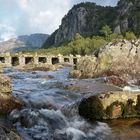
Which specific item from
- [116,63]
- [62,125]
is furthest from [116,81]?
[62,125]

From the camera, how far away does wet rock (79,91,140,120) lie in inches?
955

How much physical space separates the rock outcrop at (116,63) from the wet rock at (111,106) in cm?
1738

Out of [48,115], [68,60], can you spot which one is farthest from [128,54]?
[68,60]

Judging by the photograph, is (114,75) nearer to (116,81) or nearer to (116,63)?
(116,63)

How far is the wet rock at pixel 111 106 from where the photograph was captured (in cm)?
2425

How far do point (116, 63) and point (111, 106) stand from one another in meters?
24.9

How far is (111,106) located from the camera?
2444 cm

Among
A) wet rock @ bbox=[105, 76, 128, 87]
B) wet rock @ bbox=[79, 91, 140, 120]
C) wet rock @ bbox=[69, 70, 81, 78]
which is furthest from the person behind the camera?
wet rock @ bbox=[69, 70, 81, 78]

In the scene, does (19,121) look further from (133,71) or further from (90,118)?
(133,71)

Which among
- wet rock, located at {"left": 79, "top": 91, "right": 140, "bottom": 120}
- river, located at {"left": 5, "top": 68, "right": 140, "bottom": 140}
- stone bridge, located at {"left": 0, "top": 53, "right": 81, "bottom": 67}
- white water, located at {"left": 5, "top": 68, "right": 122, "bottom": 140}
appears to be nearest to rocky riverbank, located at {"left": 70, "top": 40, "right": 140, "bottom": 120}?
wet rock, located at {"left": 79, "top": 91, "right": 140, "bottom": 120}

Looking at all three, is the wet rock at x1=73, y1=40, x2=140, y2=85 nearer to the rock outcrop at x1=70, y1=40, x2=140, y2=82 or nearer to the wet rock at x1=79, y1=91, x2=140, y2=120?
the rock outcrop at x1=70, y1=40, x2=140, y2=82

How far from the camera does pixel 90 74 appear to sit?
49500mm

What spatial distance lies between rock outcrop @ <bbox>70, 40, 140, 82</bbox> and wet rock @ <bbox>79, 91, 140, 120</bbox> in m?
17.4

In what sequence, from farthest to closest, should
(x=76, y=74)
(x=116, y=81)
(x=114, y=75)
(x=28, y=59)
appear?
1. (x=28, y=59)
2. (x=76, y=74)
3. (x=114, y=75)
4. (x=116, y=81)
